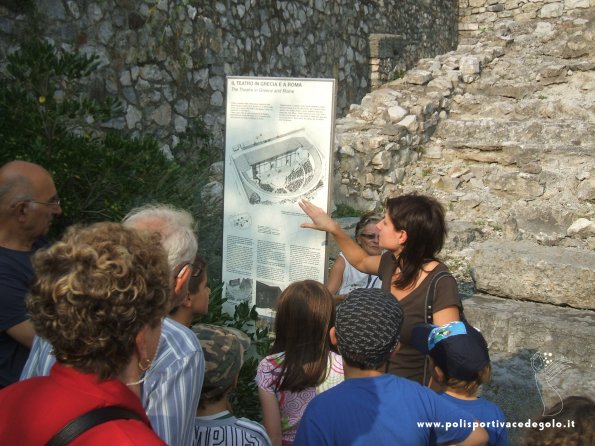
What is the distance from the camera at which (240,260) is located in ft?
12.9

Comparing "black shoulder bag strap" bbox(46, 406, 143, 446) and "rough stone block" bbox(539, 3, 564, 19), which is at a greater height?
"rough stone block" bbox(539, 3, 564, 19)

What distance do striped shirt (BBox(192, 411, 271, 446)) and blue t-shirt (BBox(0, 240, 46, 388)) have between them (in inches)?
30.0

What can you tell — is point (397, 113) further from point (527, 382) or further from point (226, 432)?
point (226, 432)

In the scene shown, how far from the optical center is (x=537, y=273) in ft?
12.4

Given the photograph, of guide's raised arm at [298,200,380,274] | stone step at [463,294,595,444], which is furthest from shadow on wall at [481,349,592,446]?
guide's raised arm at [298,200,380,274]

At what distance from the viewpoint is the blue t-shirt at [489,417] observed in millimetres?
2268

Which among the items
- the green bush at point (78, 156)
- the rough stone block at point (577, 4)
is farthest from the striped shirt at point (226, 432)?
the rough stone block at point (577, 4)

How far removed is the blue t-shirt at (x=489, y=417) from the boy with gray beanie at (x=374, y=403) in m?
0.17

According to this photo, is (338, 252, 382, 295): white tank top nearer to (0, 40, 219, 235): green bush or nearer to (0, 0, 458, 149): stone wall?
(0, 40, 219, 235): green bush

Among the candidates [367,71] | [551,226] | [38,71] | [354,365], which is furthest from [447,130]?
[354,365]

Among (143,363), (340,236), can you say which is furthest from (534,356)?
A: (143,363)

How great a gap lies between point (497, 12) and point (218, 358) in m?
14.2

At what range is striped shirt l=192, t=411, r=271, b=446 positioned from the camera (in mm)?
2119

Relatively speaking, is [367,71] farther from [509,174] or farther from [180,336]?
[180,336]
